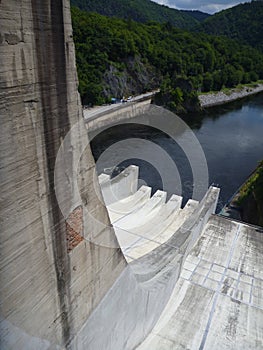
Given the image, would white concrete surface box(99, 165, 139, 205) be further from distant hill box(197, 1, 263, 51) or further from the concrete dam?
distant hill box(197, 1, 263, 51)

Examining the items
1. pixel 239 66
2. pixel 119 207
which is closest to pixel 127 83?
pixel 239 66

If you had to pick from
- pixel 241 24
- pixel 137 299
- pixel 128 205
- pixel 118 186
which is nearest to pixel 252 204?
pixel 128 205

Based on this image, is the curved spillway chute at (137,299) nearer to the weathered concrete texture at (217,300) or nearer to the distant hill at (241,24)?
the weathered concrete texture at (217,300)

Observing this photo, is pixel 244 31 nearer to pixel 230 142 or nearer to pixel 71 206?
pixel 230 142

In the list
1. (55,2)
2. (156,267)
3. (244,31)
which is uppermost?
(244,31)

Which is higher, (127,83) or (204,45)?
(204,45)

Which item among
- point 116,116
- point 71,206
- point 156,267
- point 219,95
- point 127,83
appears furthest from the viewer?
point 219,95
